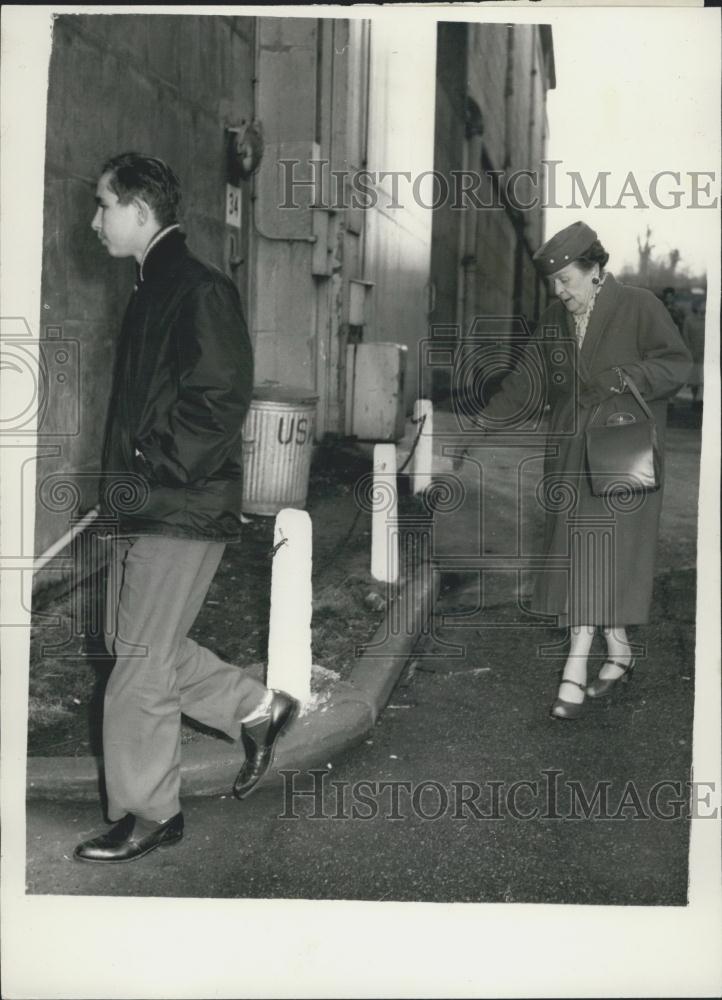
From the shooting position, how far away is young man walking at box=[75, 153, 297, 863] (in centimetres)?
359

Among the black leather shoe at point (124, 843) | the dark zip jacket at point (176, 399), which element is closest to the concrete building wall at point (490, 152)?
the dark zip jacket at point (176, 399)

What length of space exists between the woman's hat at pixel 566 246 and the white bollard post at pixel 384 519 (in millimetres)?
2731

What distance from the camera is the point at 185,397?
3572 mm

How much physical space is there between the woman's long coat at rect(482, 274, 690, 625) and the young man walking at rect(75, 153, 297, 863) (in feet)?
5.57

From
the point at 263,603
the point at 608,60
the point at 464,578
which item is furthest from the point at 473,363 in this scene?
the point at 608,60

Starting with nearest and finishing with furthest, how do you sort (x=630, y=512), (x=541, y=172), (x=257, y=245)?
(x=630, y=512) < (x=257, y=245) < (x=541, y=172)

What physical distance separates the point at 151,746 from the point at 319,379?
8.02m

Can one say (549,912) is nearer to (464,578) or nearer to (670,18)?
(670,18)

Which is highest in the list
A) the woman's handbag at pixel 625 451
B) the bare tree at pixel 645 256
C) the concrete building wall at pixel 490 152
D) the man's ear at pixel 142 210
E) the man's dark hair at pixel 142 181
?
the concrete building wall at pixel 490 152

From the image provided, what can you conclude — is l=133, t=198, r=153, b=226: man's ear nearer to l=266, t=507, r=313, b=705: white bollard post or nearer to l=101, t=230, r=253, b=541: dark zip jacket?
l=101, t=230, r=253, b=541: dark zip jacket

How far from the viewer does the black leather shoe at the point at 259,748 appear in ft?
14.3

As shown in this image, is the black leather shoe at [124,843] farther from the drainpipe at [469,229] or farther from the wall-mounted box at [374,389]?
the drainpipe at [469,229]

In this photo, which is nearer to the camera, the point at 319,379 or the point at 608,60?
the point at 608,60

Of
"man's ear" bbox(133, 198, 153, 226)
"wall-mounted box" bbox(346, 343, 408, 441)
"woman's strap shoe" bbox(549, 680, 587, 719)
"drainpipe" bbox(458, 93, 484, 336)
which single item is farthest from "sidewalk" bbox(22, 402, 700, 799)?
"drainpipe" bbox(458, 93, 484, 336)
